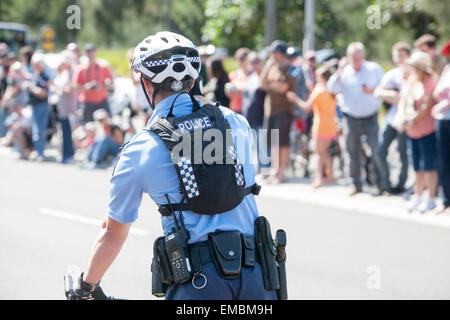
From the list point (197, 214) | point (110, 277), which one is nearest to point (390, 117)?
point (110, 277)

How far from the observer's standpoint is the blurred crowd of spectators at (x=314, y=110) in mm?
9148

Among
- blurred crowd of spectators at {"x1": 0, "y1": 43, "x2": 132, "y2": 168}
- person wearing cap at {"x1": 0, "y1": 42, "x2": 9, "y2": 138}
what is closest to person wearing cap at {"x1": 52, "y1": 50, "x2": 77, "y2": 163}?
blurred crowd of spectators at {"x1": 0, "y1": 43, "x2": 132, "y2": 168}

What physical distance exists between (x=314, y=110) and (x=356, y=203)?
5.72 ft

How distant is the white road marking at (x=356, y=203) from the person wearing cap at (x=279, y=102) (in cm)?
48

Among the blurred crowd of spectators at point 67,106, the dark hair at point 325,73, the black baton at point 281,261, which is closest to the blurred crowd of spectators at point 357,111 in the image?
the dark hair at point 325,73

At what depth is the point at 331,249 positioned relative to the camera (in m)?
7.38

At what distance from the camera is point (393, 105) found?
10250mm

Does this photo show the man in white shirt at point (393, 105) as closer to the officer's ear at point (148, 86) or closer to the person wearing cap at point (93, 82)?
the person wearing cap at point (93, 82)

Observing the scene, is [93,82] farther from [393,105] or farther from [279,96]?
[393,105]

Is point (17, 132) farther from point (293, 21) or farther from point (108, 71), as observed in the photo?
point (293, 21)

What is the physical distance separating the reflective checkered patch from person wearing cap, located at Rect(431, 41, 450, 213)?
626cm
